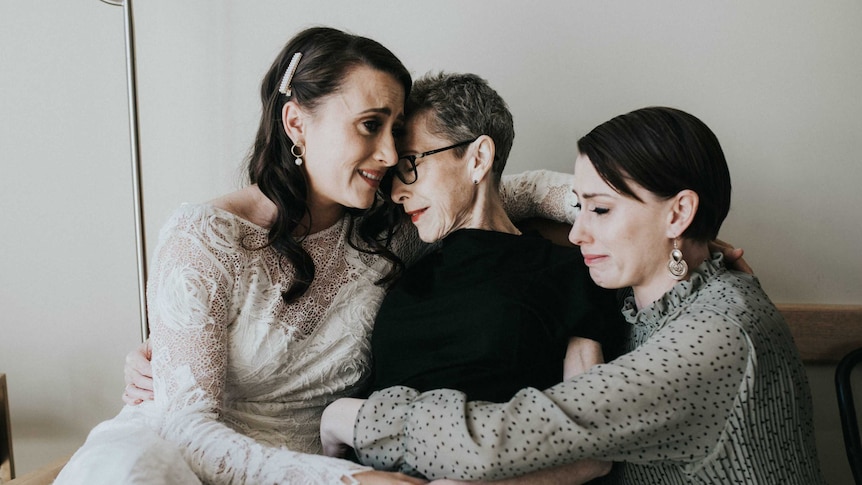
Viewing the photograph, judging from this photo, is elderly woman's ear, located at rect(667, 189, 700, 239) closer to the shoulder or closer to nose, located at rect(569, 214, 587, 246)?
nose, located at rect(569, 214, 587, 246)

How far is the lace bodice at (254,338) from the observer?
129 centimetres

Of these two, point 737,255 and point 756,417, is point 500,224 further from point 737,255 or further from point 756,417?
point 756,417

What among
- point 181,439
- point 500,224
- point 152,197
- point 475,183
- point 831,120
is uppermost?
point 831,120

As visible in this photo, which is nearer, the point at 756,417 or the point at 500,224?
the point at 756,417

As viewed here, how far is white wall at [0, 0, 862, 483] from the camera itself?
6.33 feet

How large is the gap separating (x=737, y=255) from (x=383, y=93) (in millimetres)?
857

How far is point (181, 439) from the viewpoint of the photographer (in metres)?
1.29

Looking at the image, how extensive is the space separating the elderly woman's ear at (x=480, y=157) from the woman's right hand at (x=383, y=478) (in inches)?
27.6

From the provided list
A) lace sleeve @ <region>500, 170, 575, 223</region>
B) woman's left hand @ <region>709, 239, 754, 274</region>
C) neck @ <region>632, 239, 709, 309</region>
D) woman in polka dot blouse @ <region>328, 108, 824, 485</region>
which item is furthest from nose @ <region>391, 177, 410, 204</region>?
woman's left hand @ <region>709, 239, 754, 274</region>

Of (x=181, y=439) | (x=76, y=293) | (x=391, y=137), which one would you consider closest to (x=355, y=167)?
(x=391, y=137)

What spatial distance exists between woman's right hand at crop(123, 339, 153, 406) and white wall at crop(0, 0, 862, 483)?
2.03 ft

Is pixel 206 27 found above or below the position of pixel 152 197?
above

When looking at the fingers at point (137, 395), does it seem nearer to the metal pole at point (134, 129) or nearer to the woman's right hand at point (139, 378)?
the woman's right hand at point (139, 378)

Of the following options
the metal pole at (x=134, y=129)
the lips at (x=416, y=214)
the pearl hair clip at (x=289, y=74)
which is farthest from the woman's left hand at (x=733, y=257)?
the metal pole at (x=134, y=129)
